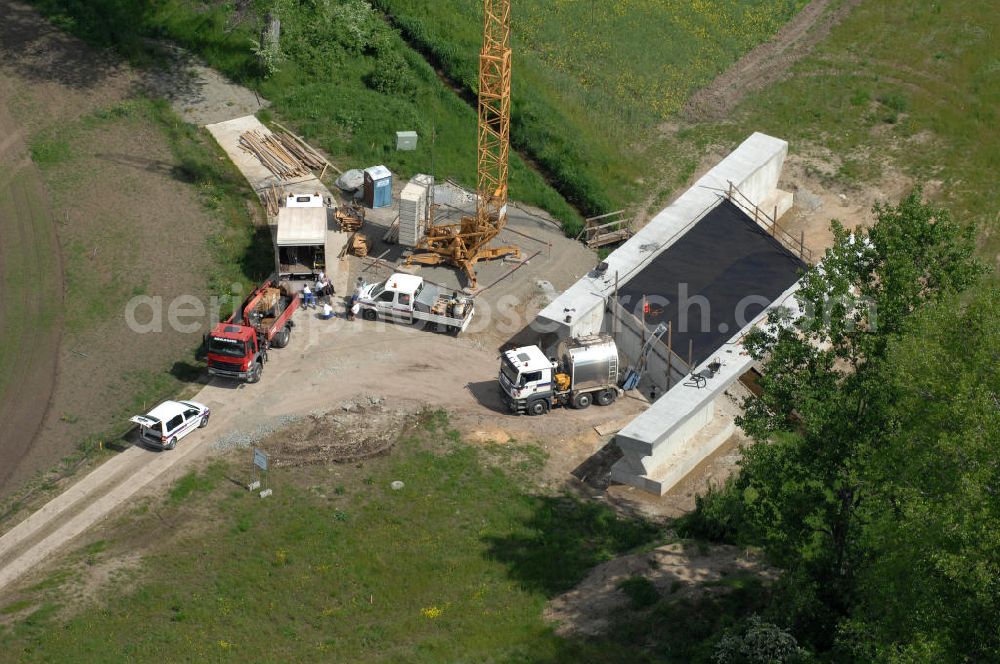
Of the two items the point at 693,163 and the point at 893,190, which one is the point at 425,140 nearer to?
the point at 693,163

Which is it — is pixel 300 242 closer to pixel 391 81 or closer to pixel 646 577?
pixel 391 81

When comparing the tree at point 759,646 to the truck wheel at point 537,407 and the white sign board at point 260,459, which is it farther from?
the white sign board at point 260,459

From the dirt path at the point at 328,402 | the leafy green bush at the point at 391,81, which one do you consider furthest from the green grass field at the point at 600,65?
the dirt path at the point at 328,402

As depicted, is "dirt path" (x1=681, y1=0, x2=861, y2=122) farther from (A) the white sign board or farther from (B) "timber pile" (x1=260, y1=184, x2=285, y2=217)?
(A) the white sign board

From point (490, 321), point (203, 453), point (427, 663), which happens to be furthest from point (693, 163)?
point (427, 663)

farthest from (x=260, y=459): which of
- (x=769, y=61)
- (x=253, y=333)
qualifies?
(x=769, y=61)

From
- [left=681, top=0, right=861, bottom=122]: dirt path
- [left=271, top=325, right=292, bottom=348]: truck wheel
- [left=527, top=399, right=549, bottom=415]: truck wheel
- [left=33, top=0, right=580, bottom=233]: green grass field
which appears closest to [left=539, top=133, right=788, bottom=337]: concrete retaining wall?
[left=527, top=399, right=549, bottom=415]: truck wheel
